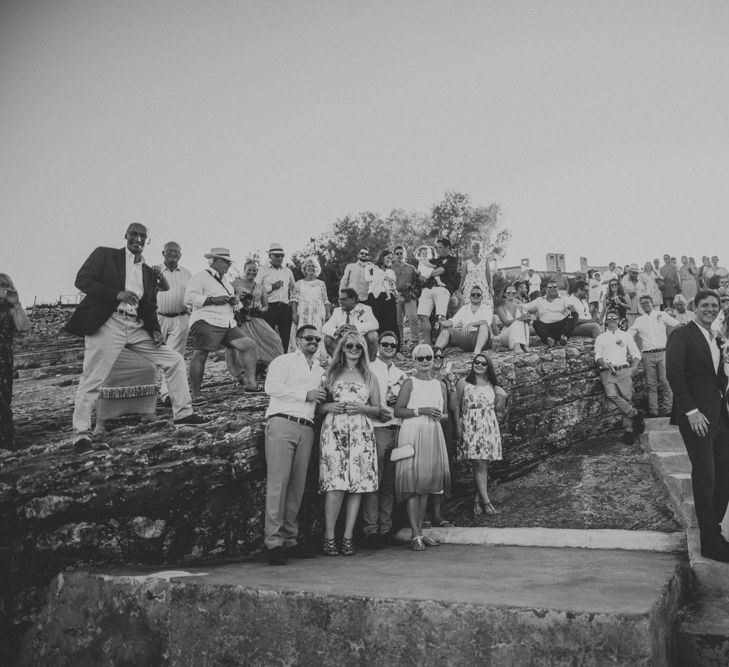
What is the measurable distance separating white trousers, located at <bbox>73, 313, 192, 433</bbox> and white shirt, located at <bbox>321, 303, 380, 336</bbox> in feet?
8.11

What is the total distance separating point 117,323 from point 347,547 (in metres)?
2.54

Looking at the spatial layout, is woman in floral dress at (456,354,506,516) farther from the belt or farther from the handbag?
the belt

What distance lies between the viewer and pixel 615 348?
310 inches

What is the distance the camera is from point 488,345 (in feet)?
26.5

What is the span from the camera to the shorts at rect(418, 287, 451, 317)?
8953mm

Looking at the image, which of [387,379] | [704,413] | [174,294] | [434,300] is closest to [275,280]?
[174,294]

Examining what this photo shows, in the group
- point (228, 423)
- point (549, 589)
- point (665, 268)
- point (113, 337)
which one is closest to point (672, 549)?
point (549, 589)

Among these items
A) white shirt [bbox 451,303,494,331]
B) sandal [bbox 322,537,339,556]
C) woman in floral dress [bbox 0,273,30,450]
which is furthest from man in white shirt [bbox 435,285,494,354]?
woman in floral dress [bbox 0,273,30,450]

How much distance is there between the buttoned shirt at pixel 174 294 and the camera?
6.78 metres

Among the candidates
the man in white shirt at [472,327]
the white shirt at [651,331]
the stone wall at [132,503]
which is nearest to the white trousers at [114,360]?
the stone wall at [132,503]

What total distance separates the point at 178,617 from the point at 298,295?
17.3 ft

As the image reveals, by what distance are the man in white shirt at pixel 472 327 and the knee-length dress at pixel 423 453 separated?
2.70 m

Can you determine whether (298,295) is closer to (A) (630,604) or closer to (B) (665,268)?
(A) (630,604)

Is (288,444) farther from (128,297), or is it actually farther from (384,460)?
(128,297)
